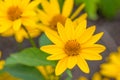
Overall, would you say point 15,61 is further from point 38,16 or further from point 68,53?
point 38,16

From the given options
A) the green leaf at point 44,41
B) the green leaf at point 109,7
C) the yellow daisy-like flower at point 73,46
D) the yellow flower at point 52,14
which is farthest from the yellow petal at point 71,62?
the green leaf at point 109,7

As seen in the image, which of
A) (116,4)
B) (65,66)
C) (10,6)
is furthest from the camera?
(116,4)

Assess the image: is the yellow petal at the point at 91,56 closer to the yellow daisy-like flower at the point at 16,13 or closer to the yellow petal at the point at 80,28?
the yellow petal at the point at 80,28

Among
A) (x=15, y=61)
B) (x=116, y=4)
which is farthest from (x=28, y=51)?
(x=116, y=4)

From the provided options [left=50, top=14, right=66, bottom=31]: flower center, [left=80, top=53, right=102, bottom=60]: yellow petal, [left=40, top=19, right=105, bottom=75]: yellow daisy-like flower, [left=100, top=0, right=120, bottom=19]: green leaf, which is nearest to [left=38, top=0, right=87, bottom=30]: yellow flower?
[left=50, top=14, right=66, bottom=31]: flower center

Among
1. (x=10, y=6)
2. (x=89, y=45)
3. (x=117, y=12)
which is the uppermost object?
(x=10, y=6)
